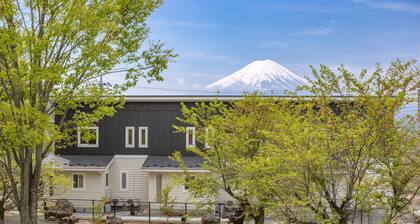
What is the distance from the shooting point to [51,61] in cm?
964

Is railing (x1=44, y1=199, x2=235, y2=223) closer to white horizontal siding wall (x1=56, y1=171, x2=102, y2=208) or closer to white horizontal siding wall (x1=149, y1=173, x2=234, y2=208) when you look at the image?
white horizontal siding wall (x1=56, y1=171, x2=102, y2=208)

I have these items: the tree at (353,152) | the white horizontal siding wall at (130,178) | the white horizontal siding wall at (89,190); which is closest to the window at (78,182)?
the white horizontal siding wall at (89,190)

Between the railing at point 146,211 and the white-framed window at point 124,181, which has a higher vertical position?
the white-framed window at point 124,181

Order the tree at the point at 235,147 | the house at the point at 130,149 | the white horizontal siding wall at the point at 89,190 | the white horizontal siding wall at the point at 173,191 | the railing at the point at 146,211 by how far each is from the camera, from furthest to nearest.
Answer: the house at the point at 130,149 < the white horizontal siding wall at the point at 89,190 < the white horizontal siding wall at the point at 173,191 < the railing at the point at 146,211 < the tree at the point at 235,147

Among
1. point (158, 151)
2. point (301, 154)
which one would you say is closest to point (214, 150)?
point (301, 154)

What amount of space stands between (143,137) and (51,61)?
16098 mm

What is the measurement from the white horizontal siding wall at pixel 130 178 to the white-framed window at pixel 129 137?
2.33 feet

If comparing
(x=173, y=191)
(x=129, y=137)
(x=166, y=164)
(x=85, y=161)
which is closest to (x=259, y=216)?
(x=173, y=191)

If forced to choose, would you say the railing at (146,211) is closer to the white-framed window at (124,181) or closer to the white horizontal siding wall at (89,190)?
the white horizontal siding wall at (89,190)

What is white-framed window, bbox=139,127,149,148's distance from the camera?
83.3ft

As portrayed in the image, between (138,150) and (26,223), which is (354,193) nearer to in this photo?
(26,223)

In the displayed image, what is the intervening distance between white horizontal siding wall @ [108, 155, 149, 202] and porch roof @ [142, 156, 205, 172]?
0.98m

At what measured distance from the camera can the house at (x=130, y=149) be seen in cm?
2430

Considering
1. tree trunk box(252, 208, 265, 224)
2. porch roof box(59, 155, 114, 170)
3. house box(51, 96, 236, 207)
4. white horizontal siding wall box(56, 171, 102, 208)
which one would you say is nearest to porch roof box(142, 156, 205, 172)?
house box(51, 96, 236, 207)
